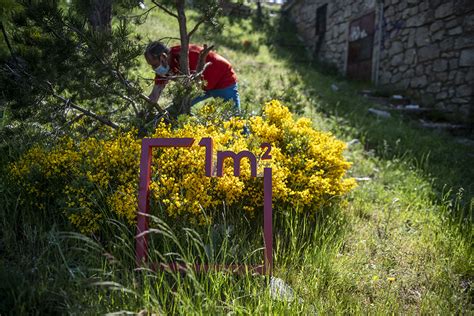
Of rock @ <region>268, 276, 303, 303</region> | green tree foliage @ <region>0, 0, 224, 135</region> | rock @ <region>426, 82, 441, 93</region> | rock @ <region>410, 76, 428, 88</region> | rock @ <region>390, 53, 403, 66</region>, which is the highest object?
rock @ <region>390, 53, 403, 66</region>

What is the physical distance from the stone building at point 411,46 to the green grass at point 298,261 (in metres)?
3.07

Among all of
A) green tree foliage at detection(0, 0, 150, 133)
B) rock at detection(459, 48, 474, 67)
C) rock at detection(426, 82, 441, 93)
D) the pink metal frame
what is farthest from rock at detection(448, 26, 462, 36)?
the pink metal frame

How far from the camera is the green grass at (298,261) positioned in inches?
69.1

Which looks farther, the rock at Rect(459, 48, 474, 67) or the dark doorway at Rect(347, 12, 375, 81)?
the dark doorway at Rect(347, 12, 375, 81)

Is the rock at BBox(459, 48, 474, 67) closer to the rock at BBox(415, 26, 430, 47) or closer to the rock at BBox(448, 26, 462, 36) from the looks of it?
the rock at BBox(448, 26, 462, 36)

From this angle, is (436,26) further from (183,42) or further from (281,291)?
(281,291)

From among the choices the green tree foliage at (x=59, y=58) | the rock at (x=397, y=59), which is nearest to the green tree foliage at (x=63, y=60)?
the green tree foliage at (x=59, y=58)

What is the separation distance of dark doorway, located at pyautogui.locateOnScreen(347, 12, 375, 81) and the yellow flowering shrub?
712 centimetres

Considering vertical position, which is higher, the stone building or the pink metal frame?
the stone building

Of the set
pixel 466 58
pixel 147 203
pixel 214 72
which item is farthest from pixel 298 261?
pixel 466 58

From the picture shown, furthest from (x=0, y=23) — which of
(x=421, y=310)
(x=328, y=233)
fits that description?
(x=421, y=310)

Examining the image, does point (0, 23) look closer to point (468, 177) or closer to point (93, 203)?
point (93, 203)

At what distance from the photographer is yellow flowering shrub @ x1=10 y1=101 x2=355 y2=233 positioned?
242 centimetres

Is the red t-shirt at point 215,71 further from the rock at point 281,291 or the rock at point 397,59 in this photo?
the rock at point 397,59
